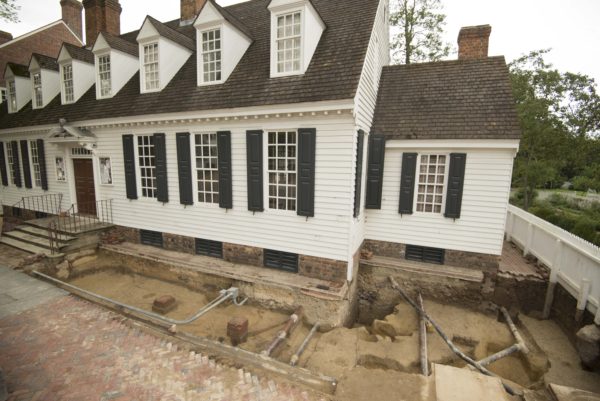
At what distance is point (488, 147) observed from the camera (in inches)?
309

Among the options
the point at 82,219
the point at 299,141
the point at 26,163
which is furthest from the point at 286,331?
the point at 26,163

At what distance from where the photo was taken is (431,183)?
8641mm

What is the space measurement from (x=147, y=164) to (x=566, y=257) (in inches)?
511

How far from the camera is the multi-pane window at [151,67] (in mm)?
Answer: 9797

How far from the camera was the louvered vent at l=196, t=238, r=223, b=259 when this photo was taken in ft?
30.5

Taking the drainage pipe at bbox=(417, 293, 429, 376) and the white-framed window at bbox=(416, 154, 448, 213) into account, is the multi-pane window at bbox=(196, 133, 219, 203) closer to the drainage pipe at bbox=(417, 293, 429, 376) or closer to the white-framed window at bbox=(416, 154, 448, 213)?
the white-framed window at bbox=(416, 154, 448, 213)

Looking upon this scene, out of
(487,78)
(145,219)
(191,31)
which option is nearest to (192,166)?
(145,219)

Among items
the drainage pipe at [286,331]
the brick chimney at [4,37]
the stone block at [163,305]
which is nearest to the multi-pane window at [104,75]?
the stone block at [163,305]

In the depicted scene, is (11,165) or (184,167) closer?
(184,167)

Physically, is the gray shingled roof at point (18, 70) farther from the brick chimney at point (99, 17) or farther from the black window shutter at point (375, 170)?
the black window shutter at point (375, 170)

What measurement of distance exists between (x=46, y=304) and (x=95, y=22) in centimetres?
1401

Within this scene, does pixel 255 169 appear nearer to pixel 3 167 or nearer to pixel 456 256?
pixel 456 256

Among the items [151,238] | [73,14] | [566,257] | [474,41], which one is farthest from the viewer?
[73,14]

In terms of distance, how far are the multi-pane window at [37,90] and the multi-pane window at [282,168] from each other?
12982 mm
